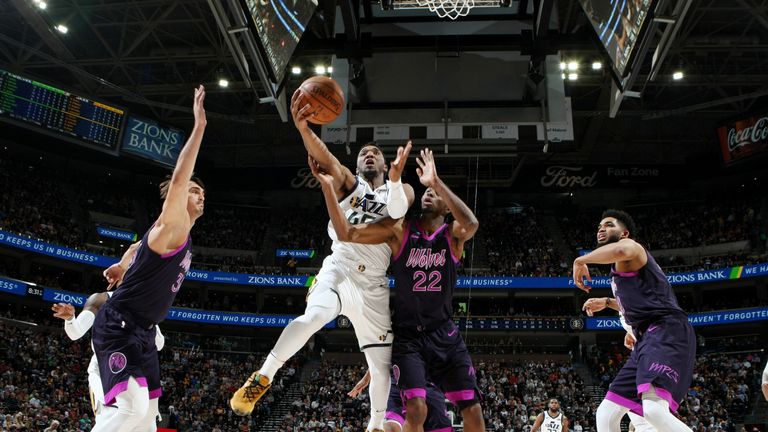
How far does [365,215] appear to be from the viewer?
5969 mm

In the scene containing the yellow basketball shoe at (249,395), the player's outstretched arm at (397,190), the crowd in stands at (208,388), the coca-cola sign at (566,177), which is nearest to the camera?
the yellow basketball shoe at (249,395)

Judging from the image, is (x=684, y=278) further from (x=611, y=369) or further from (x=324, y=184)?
(x=324, y=184)

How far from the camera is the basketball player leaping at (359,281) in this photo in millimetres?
5270

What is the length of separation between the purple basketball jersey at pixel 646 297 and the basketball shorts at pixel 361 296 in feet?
6.48

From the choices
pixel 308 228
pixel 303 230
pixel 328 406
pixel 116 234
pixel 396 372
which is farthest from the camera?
pixel 308 228

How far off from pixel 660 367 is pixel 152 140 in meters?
23.8

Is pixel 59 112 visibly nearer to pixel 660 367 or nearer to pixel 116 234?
pixel 116 234

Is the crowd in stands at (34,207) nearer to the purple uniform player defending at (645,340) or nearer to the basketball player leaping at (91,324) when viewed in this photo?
the basketball player leaping at (91,324)

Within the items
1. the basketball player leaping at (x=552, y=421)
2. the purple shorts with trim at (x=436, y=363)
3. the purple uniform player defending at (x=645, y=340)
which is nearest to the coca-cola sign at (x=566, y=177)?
the basketball player leaping at (x=552, y=421)

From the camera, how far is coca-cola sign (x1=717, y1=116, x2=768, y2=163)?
85.0 feet

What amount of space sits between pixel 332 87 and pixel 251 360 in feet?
75.1

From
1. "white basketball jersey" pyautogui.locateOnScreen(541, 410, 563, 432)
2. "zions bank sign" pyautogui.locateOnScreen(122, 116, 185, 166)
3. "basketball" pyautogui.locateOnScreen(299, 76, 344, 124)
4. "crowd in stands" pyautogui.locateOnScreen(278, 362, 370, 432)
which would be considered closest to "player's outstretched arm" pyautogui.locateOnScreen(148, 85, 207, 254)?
"basketball" pyautogui.locateOnScreen(299, 76, 344, 124)

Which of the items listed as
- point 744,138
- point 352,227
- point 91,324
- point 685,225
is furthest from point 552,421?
point 685,225

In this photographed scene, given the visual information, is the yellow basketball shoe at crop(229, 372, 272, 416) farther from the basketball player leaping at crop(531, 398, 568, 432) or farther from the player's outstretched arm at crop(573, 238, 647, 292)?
the basketball player leaping at crop(531, 398, 568, 432)
